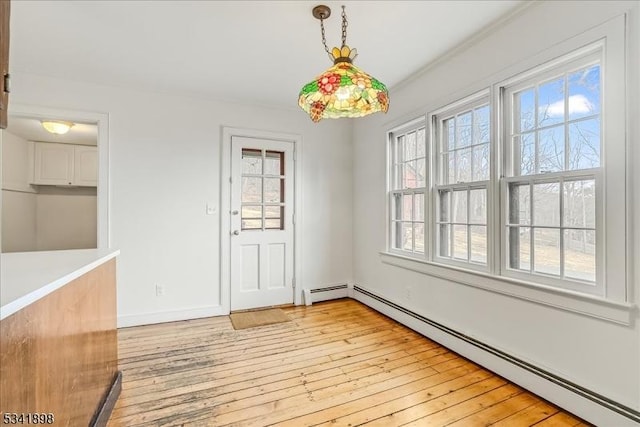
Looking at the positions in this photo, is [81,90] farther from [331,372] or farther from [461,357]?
[461,357]

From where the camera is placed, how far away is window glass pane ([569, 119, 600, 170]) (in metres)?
1.77

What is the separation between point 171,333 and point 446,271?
8.92ft

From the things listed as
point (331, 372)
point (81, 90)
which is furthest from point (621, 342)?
point (81, 90)

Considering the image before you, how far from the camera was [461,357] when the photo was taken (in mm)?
2498

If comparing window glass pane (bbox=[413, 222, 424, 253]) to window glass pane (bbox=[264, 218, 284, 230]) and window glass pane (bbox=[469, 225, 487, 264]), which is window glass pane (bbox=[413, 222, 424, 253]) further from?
window glass pane (bbox=[264, 218, 284, 230])

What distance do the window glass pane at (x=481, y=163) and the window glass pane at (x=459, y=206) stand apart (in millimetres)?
183

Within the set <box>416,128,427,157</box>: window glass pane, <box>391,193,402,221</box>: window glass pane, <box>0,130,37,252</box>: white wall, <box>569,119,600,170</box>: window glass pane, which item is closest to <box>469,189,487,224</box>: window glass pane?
<box>569,119,600,170</box>: window glass pane

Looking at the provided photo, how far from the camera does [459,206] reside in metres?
2.70

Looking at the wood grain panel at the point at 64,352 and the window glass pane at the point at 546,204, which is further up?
the window glass pane at the point at 546,204

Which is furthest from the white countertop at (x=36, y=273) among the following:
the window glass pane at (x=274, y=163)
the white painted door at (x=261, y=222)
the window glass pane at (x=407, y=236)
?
the window glass pane at (x=407, y=236)

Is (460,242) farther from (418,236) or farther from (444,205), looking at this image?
(418,236)

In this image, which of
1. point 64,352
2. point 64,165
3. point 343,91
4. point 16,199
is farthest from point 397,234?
point 16,199

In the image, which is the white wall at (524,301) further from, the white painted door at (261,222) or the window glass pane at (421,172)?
the white painted door at (261,222)

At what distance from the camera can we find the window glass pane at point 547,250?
1974 millimetres
